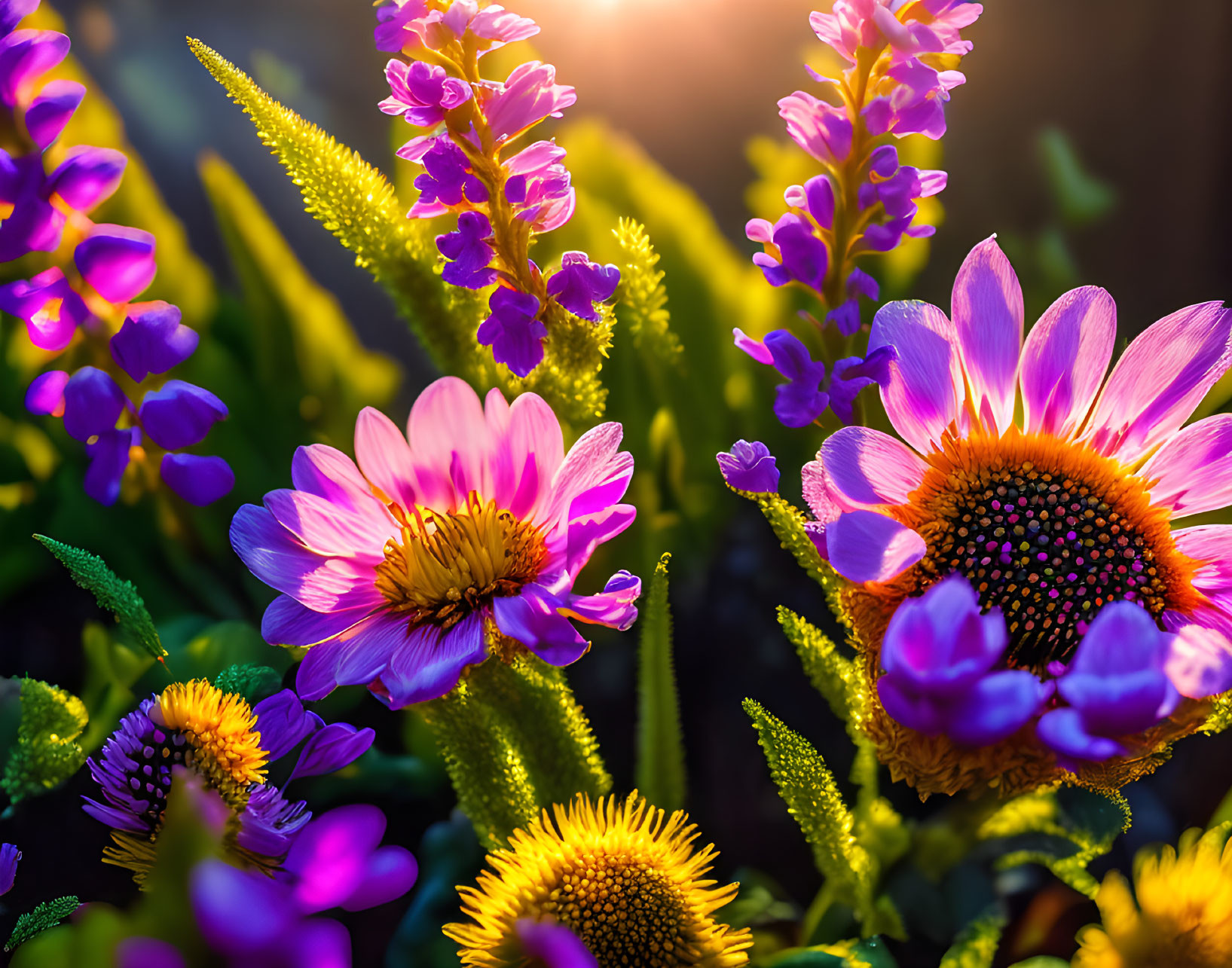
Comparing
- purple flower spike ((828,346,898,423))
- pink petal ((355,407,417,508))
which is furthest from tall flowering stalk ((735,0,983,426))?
pink petal ((355,407,417,508))

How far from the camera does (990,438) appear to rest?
11.0 inches

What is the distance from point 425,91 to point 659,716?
20 cm

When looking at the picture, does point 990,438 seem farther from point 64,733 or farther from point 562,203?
point 64,733

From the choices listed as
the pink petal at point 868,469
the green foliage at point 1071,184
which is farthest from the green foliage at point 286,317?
the green foliage at point 1071,184

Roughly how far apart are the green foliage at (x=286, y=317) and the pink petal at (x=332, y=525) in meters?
0.16

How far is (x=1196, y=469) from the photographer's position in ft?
0.89

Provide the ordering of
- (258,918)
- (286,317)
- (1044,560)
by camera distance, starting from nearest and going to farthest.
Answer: (258,918) < (1044,560) < (286,317)

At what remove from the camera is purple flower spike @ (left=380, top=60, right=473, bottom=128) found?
0.81ft

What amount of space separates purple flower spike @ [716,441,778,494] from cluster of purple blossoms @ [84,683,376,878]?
0.43ft

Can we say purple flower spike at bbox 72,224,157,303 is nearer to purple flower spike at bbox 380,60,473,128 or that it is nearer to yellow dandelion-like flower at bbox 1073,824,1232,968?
purple flower spike at bbox 380,60,473,128

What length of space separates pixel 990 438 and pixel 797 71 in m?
0.31

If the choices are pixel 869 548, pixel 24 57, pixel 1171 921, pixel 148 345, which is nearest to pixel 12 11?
pixel 24 57

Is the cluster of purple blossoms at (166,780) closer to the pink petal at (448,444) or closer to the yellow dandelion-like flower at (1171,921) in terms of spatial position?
the pink petal at (448,444)

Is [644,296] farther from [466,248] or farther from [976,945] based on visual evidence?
[976,945]
